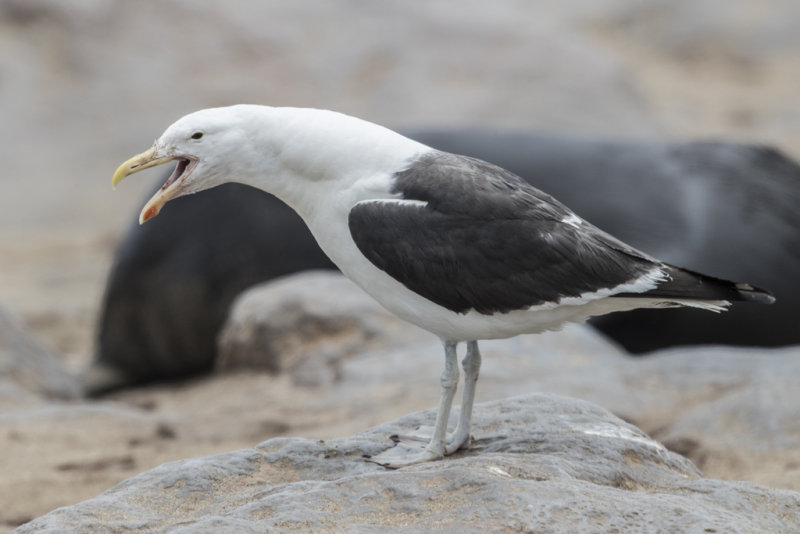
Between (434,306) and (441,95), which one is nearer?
(434,306)

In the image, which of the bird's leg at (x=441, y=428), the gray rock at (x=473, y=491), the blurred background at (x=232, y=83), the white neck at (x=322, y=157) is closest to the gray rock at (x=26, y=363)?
the gray rock at (x=473, y=491)

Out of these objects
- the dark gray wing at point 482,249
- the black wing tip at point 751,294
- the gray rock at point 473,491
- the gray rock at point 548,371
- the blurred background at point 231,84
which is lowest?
the gray rock at point 473,491

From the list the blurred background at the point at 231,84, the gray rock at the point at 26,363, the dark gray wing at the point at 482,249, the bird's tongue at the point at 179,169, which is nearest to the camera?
the dark gray wing at the point at 482,249

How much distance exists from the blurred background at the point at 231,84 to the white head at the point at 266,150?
772cm

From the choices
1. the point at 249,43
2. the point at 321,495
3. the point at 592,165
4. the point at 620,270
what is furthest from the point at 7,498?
the point at 249,43

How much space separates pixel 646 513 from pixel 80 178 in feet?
35.6

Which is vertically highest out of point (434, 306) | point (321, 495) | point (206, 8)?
point (206, 8)

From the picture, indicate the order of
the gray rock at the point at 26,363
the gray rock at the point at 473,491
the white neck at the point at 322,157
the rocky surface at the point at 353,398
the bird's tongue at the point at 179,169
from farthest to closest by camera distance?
the gray rock at the point at 26,363 < the rocky surface at the point at 353,398 < the bird's tongue at the point at 179,169 < the white neck at the point at 322,157 < the gray rock at the point at 473,491

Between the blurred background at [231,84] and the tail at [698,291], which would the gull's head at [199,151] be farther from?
the blurred background at [231,84]

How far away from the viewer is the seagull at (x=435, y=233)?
3.26 meters

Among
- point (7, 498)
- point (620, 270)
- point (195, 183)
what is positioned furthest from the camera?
point (7, 498)

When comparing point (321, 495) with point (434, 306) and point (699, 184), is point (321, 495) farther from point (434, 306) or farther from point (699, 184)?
point (699, 184)

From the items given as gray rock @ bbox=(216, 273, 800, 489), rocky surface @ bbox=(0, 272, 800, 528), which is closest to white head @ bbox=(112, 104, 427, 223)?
rocky surface @ bbox=(0, 272, 800, 528)

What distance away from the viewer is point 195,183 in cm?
354
